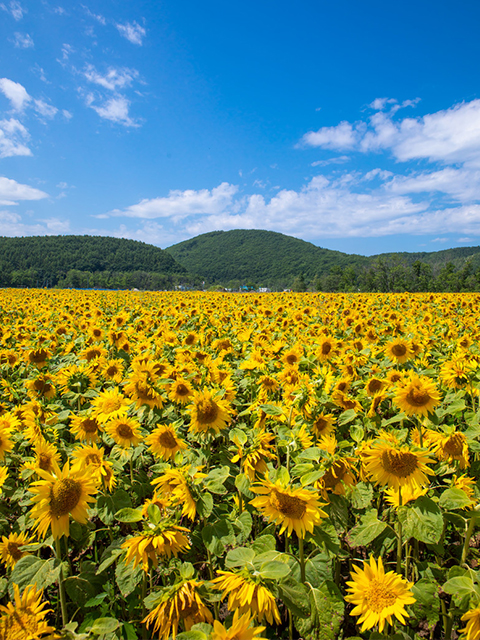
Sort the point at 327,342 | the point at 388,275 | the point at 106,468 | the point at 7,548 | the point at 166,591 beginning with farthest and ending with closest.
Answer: the point at 388,275 < the point at 327,342 < the point at 106,468 < the point at 7,548 < the point at 166,591

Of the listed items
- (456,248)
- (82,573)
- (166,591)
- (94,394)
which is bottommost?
(82,573)

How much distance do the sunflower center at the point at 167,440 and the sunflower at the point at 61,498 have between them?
0.71 meters

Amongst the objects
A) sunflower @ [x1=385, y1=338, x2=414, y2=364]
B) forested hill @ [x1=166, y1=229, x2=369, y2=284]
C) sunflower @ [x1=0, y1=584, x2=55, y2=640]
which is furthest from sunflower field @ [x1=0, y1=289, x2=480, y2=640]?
forested hill @ [x1=166, y1=229, x2=369, y2=284]

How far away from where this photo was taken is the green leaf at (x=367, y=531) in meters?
1.88

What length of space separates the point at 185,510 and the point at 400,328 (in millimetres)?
5214

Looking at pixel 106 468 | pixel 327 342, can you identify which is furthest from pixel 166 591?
pixel 327 342

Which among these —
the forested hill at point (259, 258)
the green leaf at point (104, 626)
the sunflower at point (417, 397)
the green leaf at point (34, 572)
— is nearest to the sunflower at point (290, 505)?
the green leaf at point (104, 626)

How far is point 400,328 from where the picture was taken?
577 centimetres

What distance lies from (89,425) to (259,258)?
162 metres

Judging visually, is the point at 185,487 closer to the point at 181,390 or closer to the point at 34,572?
the point at 34,572

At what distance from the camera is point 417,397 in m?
2.43

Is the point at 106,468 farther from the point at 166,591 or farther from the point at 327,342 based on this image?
the point at 327,342

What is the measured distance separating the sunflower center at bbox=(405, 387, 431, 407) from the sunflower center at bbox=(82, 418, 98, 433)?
2528mm

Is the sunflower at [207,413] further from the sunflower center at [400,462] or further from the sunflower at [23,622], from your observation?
the sunflower at [23,622]
